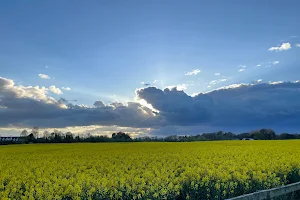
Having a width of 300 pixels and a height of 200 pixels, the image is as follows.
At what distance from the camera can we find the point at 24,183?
12.7 meters

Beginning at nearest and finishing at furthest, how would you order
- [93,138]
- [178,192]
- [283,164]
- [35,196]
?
[35,196] → [178,192] → [283,164] → [93,138]

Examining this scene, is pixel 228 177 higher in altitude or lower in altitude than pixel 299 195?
higher

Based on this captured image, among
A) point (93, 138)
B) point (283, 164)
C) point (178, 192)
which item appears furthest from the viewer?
point (93, 138)

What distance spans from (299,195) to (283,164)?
2860mm

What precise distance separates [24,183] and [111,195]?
14.0 feet

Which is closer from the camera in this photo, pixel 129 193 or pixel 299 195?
pixel 129 193

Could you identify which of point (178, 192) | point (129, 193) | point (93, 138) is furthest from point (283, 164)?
point (93, 138)

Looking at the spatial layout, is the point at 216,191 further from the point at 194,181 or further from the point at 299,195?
the point at 299,195

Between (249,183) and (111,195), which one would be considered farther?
(249,183)

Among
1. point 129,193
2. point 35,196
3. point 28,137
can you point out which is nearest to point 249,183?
point 129,193

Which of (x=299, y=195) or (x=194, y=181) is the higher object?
(x=194, y=181)

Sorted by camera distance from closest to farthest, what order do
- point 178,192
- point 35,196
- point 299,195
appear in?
1. point 35,196
2. point 178,192
3. point 299,195

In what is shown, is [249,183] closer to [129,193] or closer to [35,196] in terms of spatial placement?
[129,193]

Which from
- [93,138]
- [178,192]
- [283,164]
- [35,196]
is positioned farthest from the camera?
[93,138]
